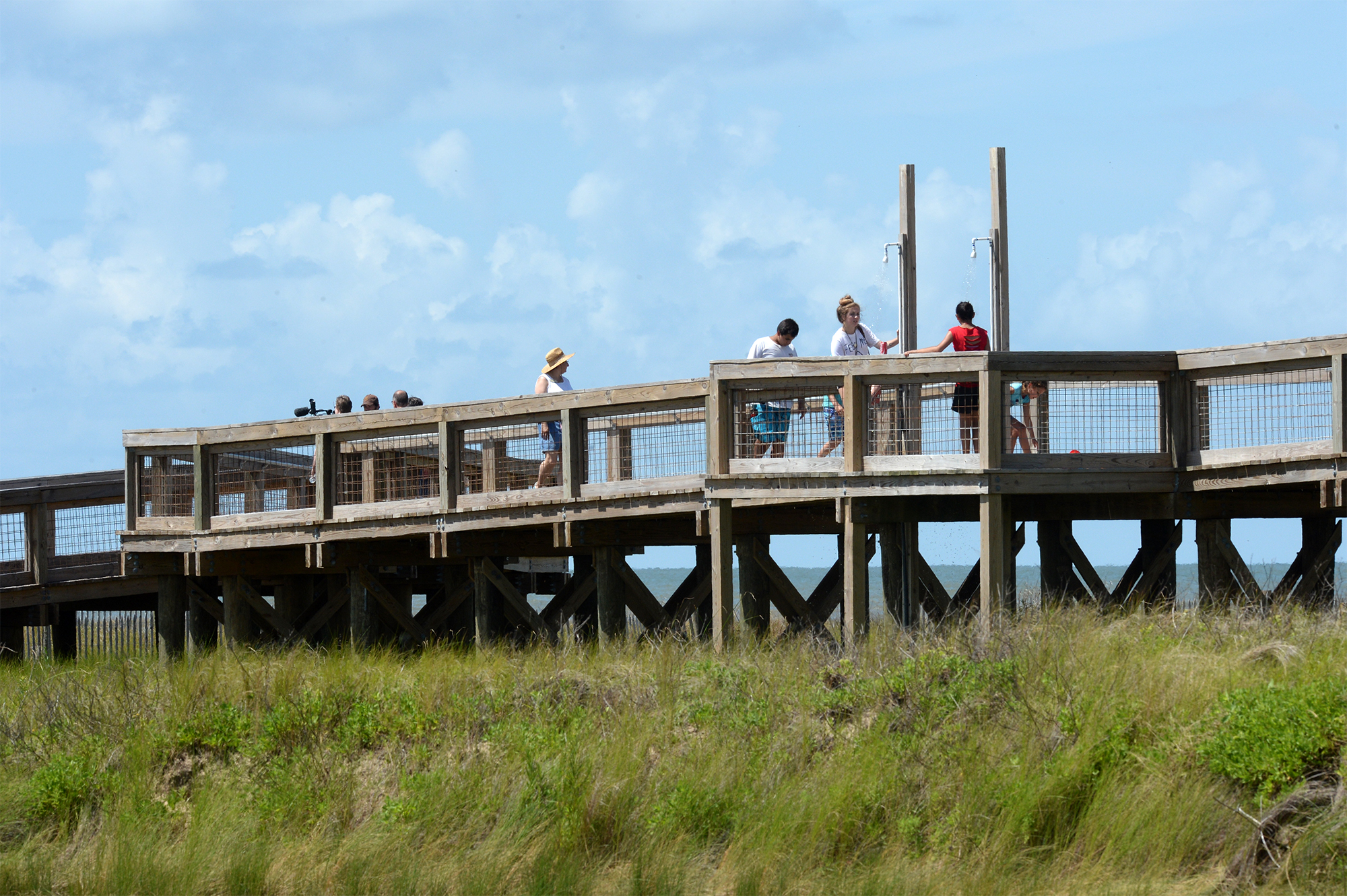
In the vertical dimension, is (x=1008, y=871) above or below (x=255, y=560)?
below

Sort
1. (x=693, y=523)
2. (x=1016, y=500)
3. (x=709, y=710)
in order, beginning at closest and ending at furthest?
1. (x=709, y=710)
2. (x=1016, y=500)
3. (x=693, y=523)

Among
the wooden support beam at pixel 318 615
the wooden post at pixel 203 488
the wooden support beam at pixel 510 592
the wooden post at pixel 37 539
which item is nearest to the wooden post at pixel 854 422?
the wooden support beam at pixel 510 592

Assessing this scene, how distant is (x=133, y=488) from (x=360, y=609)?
3392 millimetres

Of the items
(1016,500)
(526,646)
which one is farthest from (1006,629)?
(526,646)

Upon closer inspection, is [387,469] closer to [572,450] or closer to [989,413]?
[572,450]

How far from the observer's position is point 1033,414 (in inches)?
575

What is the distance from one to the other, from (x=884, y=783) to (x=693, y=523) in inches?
268

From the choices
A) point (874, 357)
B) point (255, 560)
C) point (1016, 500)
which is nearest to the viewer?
point (874, 357)

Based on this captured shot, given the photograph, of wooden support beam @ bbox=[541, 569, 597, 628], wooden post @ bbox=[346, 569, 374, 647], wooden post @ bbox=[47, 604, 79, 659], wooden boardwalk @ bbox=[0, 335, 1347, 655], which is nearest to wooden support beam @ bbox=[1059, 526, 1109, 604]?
wooden boardwalk @ bbox=[0, 335, 1347, 655]

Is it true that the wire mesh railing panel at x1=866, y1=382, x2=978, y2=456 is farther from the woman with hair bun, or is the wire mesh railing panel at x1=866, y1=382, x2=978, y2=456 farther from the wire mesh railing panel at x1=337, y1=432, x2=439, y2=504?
the wire mesh railing panel at x1=337, y1=432, x2=439, y2=504

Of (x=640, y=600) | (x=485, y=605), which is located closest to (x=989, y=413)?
(x=640, y=600)

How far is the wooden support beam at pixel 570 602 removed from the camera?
1889cm

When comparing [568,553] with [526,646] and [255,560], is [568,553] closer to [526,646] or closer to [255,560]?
[526,646]

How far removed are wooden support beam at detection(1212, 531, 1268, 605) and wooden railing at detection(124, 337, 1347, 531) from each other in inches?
52.2
